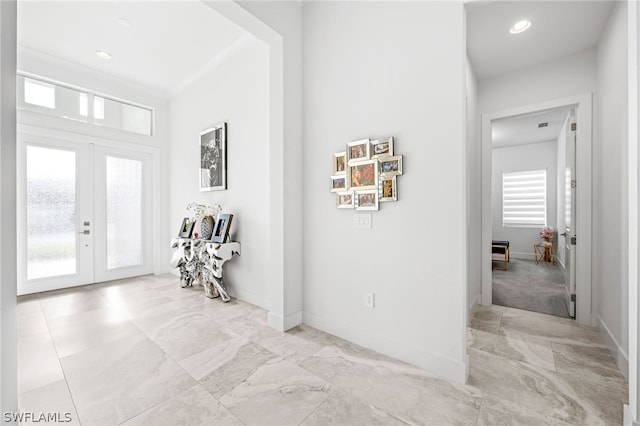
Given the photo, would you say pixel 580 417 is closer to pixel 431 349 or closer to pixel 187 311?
pixel 431 349

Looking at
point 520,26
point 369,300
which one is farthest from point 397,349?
point 520,26

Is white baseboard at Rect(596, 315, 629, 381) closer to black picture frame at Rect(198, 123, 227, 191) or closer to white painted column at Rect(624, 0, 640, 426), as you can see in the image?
white painted column at Rect(624, 0, 640, 426)

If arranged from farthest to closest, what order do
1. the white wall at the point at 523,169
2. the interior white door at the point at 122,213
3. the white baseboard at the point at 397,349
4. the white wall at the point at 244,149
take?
the white wall at the point at 523,169 → the interior white door at the point at 122,213 → the white wall at the point at 244,149 → the white baseboard at the point at 397,349

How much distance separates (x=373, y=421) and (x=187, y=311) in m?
2.39

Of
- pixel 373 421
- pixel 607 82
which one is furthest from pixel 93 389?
Answer: pixel 607 82

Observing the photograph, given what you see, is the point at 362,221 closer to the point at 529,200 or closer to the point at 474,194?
the point at 474,194

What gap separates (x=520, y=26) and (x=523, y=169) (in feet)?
17.7

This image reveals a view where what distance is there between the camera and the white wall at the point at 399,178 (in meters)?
1.81

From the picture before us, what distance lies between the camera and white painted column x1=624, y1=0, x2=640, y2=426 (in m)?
1.26

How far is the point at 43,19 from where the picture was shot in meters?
2.97

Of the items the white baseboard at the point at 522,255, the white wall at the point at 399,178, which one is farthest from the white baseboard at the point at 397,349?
the white baseboard at the point at 522,255

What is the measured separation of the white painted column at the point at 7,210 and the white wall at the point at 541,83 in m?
4.05

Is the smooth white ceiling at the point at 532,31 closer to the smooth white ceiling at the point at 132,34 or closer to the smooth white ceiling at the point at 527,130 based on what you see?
the smooth white ceiling at the point at 527,130

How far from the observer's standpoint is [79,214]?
398 cm
